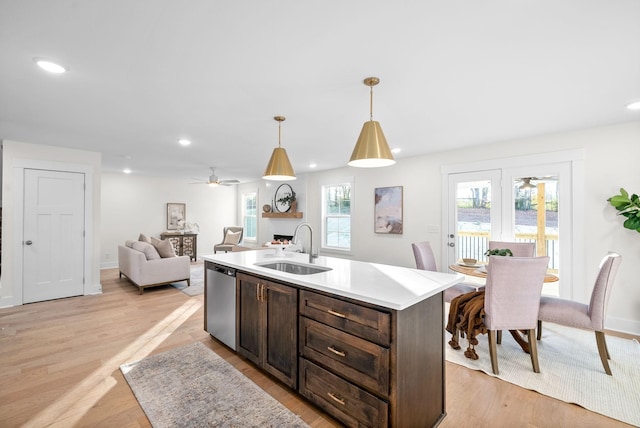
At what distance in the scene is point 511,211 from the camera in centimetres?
395

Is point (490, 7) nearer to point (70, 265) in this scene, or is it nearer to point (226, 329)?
point (226, 329)

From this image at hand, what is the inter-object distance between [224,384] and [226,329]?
2.04ft

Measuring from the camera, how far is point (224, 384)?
89.0 inches

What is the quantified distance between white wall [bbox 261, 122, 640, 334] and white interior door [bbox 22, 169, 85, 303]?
17.4ft

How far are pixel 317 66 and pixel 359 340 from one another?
187cm

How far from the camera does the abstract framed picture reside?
517cm

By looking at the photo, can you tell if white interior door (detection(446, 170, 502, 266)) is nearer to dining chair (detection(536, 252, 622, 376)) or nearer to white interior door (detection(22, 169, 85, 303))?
dining chair (detection(536, 252, 622, 376))

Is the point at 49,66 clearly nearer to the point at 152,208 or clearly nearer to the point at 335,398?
the point at 335,398

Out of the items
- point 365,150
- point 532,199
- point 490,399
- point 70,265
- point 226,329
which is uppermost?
point 365,150

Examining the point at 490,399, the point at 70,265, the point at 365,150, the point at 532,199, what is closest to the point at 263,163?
the point at 70,265

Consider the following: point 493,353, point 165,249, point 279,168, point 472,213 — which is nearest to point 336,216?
point 472,213

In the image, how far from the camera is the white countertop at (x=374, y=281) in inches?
62.1

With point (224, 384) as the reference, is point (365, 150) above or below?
above

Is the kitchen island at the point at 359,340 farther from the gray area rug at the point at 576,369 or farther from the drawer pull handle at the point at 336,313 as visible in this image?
the gray area rug at the point at 576,369
